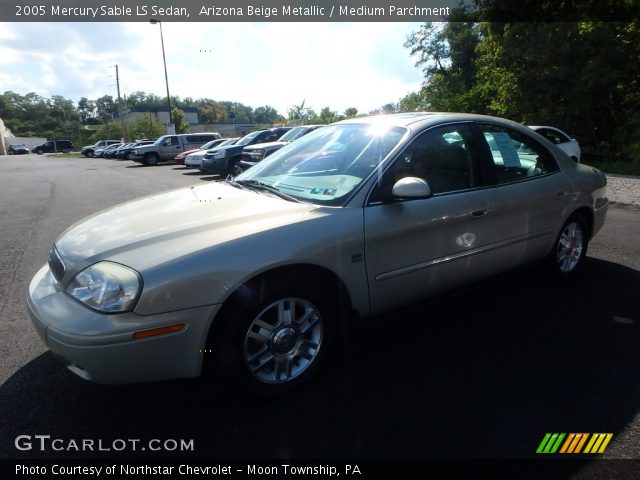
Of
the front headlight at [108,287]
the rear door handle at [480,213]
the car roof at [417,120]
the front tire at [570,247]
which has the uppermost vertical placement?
the car roof at [417,120]

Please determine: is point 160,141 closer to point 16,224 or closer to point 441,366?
point 16,224

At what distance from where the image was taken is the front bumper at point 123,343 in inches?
80.0

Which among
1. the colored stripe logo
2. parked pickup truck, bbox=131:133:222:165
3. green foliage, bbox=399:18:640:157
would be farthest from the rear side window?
parked pickup truck, bbox=131:133:222:165

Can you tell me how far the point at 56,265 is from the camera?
8.43 ft

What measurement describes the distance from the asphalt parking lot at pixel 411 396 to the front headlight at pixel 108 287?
689 mm

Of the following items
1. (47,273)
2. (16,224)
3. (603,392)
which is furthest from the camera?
(16,224)

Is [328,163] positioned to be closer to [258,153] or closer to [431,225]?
[431,225]

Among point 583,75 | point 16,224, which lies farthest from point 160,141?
point 583,75

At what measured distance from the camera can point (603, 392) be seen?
2.51m

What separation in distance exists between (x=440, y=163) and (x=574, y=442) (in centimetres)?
189

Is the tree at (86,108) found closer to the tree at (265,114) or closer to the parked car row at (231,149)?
the tree at (265,114)

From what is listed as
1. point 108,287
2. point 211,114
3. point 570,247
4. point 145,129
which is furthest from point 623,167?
point 211,114

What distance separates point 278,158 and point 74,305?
192 cm

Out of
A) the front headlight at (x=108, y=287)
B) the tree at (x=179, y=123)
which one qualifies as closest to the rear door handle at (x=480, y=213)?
the front headlight at (x=108, y=287)
